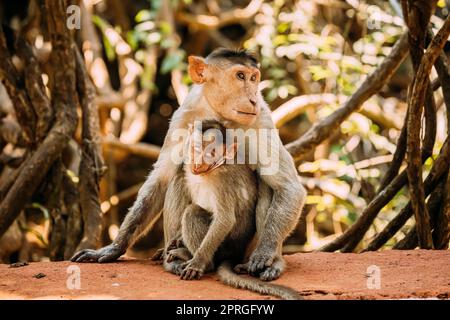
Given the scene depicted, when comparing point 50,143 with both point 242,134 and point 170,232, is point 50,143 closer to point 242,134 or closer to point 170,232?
point 170,232

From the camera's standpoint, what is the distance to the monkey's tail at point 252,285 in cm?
390

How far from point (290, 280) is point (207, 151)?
1.04 m

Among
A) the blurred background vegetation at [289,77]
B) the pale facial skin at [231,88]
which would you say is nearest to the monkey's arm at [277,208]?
the pale facial skin at [231,88]

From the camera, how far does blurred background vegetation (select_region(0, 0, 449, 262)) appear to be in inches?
327

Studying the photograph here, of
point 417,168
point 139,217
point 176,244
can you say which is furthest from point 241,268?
point 417,168

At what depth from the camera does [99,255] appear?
512 centimetres

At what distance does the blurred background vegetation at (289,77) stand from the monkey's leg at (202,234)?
7.63 feet

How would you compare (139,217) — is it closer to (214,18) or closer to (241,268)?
(241,268)

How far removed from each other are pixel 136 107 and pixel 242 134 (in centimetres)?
583

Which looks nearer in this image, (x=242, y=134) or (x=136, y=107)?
(x=242, y=134)

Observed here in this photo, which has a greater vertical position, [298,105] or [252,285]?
[298,105]

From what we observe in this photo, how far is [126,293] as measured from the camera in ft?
12.8

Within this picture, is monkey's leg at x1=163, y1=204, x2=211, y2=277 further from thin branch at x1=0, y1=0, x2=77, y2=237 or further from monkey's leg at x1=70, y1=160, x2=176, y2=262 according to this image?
thin branch at x1=0, y1=0, x2=77, y2=237

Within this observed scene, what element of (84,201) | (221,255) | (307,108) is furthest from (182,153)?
(307,108)
